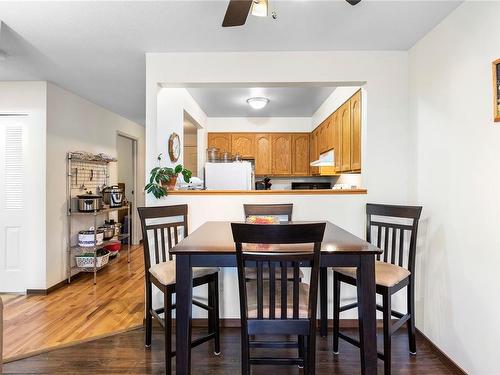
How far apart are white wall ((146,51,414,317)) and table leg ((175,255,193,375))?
99 centimetres

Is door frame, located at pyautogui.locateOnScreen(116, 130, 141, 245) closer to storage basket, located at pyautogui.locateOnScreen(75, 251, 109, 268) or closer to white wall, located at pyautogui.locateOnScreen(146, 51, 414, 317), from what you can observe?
storage basket, located at pyautogui.locateOnScreen(75, 251, 109, 268)

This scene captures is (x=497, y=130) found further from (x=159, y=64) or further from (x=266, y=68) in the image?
(x=159, y=64)

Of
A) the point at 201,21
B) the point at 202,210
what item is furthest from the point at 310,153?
the point at 201,21

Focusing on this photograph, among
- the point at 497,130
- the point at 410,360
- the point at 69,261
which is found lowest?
the point at 410,360

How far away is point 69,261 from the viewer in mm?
3760

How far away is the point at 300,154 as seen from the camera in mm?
5293

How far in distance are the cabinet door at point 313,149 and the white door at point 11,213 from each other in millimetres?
3955

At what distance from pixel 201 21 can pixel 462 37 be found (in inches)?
69.3

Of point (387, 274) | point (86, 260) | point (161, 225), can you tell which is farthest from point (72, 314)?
point (387, 274)

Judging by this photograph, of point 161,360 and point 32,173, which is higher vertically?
point 32,173

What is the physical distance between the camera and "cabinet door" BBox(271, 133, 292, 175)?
528 centimetres

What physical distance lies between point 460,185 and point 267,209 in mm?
1393

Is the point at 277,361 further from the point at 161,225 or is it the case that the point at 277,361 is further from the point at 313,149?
the point at 313,149

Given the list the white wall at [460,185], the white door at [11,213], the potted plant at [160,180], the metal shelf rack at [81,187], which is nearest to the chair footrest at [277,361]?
the white wall at [460,185]
